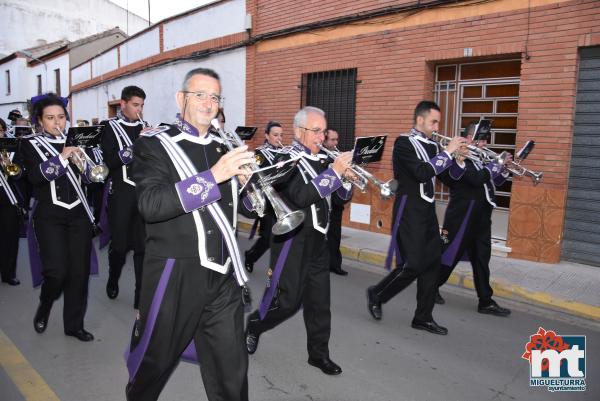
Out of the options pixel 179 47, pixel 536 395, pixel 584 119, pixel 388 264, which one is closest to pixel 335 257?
pixel 388 264

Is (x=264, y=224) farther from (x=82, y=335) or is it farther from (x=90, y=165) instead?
(x=82, y=335)

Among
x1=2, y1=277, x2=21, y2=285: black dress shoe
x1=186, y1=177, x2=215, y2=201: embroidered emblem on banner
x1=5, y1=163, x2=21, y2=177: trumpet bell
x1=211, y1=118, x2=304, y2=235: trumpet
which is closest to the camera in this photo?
→ x1=186, y1=177, x2=215, y2=201: embroidered emblem on banner

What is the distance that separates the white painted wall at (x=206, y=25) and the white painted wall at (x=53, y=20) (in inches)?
861

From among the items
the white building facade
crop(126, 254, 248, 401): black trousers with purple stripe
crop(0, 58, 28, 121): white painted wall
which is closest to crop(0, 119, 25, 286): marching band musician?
crop(126, 254, 248, 401): black trousers with purple stripe

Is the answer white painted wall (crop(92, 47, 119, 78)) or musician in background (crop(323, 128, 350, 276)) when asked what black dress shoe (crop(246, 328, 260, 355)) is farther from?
white painted wall (crop(92, 47, 119, 78))

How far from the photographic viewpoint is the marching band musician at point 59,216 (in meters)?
4.27

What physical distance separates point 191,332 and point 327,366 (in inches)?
66.5

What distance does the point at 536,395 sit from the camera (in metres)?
3.68

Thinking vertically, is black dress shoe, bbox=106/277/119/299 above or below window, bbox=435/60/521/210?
below

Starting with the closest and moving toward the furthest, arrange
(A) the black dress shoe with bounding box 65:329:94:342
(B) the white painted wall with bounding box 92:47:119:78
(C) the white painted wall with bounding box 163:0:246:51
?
1. (A) the black dress shoe with bounding box 65:329:94:342
2. (C) the white painted wall with bounding box 163:0:246:51
3. (B) the white painted wall with bounding box 92:47:119:78

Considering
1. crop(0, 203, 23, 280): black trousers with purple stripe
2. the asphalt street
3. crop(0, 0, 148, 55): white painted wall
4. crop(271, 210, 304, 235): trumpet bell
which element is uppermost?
crop(0, 0, 148, 55): white painted wall

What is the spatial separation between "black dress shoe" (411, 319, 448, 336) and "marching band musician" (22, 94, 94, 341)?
3.03 metres

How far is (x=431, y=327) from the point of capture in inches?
189

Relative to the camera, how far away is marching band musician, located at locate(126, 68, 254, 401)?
8.20 ft
